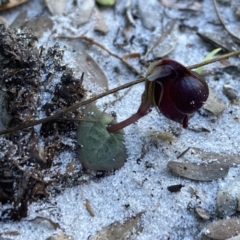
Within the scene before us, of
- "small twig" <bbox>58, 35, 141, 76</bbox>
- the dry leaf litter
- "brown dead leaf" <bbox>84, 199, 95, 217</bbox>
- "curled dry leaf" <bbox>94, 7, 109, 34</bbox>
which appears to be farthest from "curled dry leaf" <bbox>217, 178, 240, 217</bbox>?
"curled dry leaf" <bbox>94, 7, 109, 34</bbox>

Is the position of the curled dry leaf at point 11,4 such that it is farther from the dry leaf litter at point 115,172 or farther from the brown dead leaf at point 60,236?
the brown dead leaf at point 60,236

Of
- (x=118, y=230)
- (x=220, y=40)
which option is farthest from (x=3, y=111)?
(x=220, y=40)

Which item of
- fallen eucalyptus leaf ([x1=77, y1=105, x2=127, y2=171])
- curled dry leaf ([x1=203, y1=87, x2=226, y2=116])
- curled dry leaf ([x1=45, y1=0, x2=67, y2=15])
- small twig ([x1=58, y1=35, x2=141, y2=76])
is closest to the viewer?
fallen eucalyptus leaf ([x1=77, y1=105, x2=127, y2=171])

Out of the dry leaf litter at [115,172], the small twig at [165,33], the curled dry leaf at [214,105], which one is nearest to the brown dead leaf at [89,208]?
the dry leaf litter at [115,172]

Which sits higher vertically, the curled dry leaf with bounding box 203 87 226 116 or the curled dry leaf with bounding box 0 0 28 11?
the curled dry leaf with bounding box 0 0 28 11

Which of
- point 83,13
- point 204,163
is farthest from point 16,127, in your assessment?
point 83,13

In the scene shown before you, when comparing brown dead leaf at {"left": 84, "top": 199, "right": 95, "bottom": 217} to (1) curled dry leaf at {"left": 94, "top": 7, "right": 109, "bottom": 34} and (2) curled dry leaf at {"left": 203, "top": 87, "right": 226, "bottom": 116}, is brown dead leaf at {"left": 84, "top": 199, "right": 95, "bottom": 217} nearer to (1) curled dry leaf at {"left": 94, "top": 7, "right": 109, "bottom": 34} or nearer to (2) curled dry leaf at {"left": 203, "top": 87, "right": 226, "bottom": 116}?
(2) curled dry leaf at {"left": 203, "top": 87, "right": 226, "bottom": 116}
